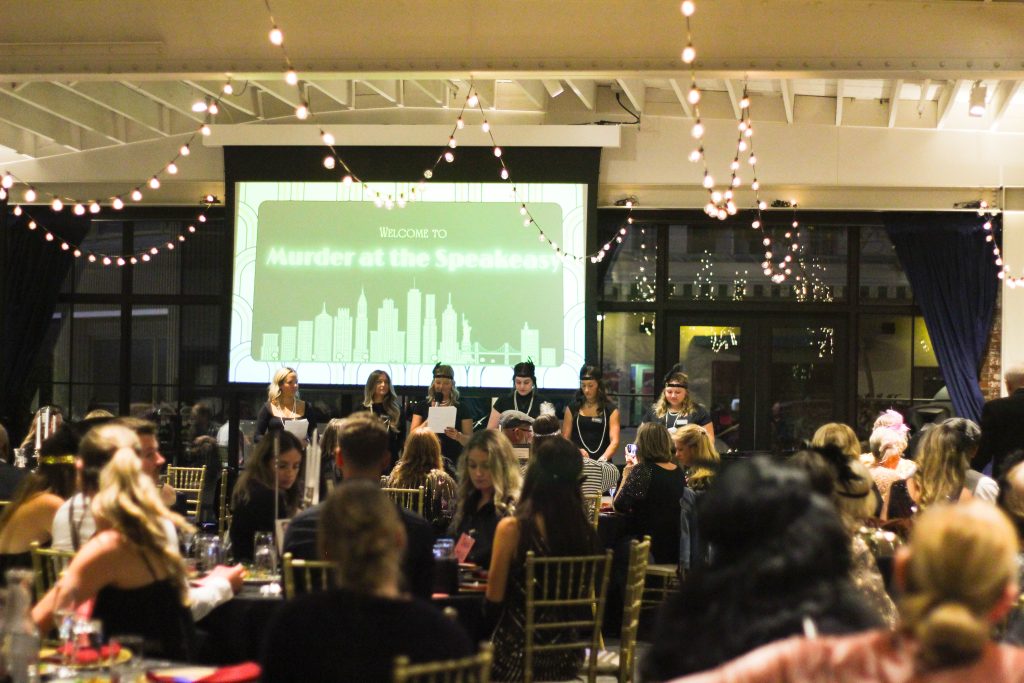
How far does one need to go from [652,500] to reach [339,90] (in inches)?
201

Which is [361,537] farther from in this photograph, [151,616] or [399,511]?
[399,511]

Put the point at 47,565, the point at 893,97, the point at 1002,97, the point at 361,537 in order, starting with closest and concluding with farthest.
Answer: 1. the point at 361,537
2. the point at 47,565
3. the point at 1002,97
4. the point at 893,97

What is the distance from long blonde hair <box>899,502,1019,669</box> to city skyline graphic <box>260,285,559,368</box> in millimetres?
8458

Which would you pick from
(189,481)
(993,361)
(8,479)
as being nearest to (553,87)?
(993,361)

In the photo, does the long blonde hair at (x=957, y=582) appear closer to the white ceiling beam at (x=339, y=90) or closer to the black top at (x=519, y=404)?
the black top at (x=519, y=404)

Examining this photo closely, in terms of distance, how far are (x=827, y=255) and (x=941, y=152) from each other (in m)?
1.33

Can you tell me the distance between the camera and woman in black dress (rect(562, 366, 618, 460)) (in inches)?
339

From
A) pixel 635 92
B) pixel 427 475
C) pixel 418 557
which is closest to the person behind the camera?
pixel 418 557

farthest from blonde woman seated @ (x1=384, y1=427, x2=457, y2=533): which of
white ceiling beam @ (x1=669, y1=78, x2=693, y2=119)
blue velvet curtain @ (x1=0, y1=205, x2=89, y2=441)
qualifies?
blue velvet curtain @ (x1=0, y1=205, x2=89, y2=441)

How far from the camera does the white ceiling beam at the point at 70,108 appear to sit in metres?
9.61

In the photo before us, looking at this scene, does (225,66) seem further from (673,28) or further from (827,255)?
(827,255)

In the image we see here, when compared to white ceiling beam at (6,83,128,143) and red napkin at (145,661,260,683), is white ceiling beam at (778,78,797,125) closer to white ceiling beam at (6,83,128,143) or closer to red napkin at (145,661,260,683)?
white ceiling beam at (6,83,128,143)

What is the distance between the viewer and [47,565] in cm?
409

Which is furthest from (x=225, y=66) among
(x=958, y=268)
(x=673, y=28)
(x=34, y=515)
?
(x=958, y=268)
